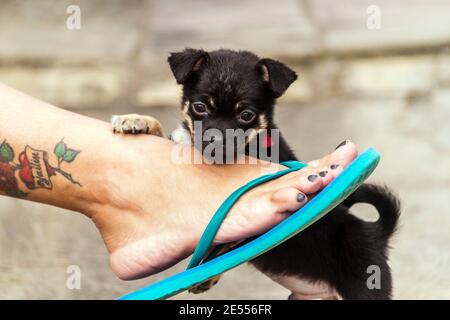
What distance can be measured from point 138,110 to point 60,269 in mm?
1566

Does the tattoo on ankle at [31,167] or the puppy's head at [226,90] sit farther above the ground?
the puppy's head at [226,90]

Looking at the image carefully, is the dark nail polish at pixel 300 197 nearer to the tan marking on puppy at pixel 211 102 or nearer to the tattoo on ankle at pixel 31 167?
the tan marking on puppy at pixel 211 102

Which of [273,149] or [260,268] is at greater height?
[273,149]

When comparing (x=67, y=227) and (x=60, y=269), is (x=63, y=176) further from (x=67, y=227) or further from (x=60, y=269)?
(x=67, y=227)

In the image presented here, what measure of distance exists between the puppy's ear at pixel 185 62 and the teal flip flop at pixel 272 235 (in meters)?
0.54

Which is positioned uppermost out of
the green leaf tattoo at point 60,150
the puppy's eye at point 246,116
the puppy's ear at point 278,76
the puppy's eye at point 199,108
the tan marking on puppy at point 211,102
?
the puppy's ear at point 278,76

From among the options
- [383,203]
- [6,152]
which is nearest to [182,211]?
[6,152]

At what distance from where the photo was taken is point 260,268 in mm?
2740

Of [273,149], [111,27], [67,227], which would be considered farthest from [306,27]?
[273,149]

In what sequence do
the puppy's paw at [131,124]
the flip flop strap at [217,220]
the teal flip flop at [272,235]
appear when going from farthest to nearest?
1. the puppy's paw at [131,124]
2. the flip flop strap at [217,220]
3. the teal flip flop at [272,235]

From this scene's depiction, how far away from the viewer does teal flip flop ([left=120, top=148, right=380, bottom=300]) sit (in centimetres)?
212

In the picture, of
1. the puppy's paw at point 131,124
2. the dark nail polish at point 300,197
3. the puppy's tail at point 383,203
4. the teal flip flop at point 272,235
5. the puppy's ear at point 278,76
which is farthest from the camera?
the puppy's tail at point 383,203

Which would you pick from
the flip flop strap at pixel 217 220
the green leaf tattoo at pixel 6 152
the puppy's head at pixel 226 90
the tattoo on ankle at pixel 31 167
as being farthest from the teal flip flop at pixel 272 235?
the green leaf tattoo at pixel 6 152

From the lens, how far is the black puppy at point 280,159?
257 cm
